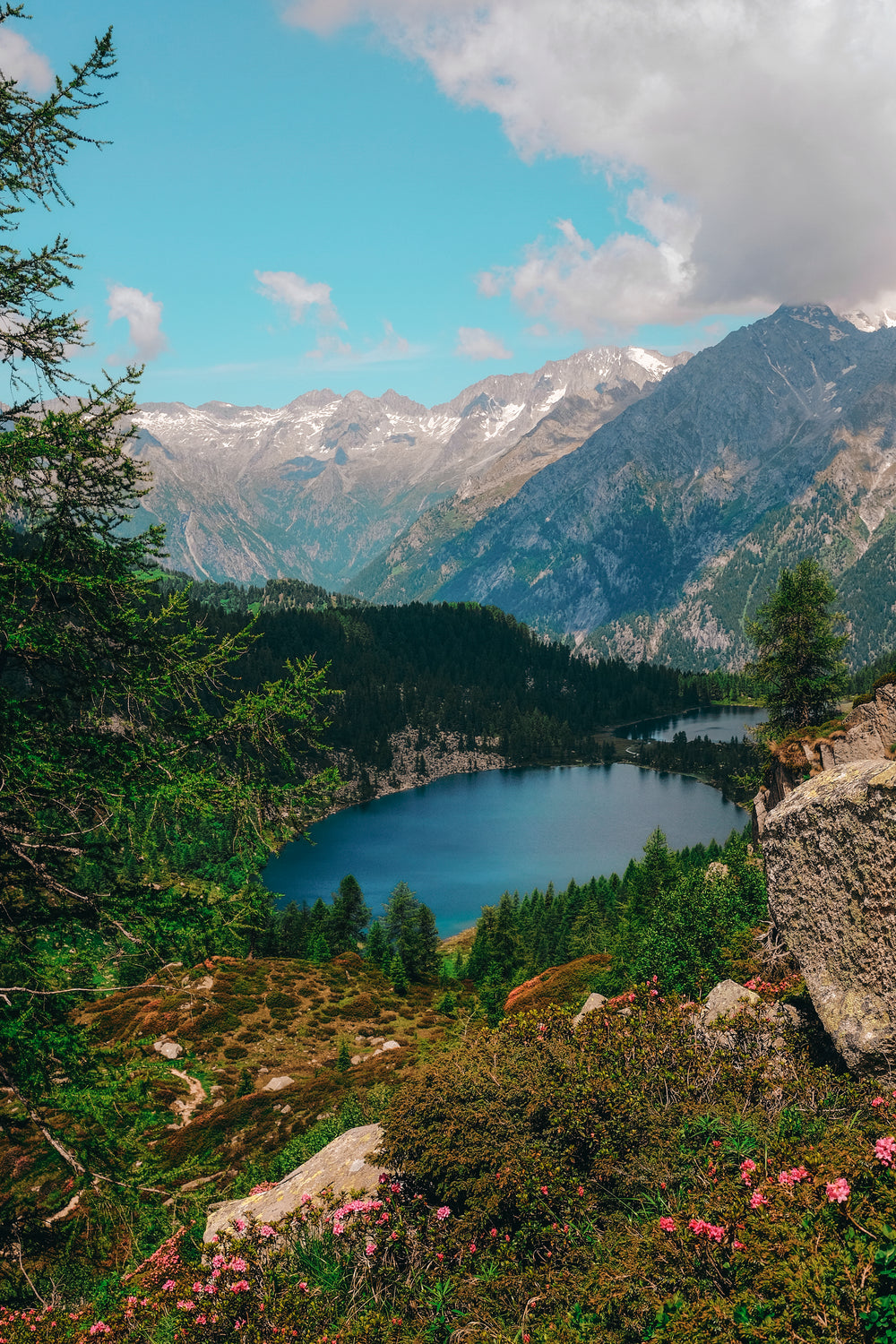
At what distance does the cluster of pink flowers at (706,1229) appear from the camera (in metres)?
8.08

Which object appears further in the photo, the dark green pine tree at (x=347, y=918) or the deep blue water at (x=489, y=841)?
the deep blue water at (x=489, y=841)

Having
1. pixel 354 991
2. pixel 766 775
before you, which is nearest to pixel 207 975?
pixel 354 991

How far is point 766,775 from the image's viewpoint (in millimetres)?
45750

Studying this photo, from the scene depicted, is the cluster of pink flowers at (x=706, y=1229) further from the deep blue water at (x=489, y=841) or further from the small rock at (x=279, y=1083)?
the deep blue water at (x=489, y=841)

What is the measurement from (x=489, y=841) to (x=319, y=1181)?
147 meters

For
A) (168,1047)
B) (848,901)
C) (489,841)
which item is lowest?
(489,841)

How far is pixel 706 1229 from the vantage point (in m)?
8.20

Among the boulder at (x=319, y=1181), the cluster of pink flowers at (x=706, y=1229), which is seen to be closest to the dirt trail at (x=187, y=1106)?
the boulder at (x=319, y=1181)

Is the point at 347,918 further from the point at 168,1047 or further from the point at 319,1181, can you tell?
the point at 319,1181

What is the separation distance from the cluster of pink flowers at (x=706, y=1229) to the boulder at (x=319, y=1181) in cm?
651

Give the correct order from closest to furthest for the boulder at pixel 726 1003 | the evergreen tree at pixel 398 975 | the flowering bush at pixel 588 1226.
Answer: the flowering bush at pixel 588 1226
the boulder at pixel 726 1003
the evergreen tree at pixel 398 975

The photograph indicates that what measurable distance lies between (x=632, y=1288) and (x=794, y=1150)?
2.73 m

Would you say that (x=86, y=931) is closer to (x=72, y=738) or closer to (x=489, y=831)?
(x=72, y=738)

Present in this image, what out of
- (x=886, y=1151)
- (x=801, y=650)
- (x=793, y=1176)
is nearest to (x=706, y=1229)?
(x=793, y=1176)
